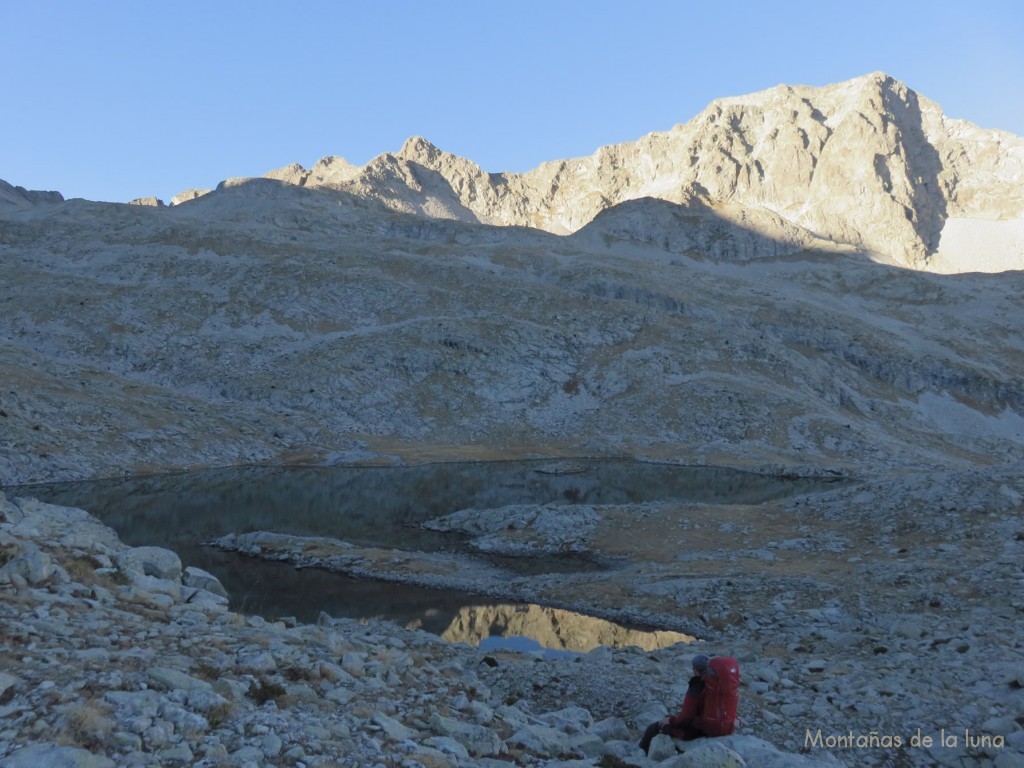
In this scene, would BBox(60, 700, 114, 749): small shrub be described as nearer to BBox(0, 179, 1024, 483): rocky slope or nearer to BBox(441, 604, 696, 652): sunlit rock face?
BBox(441, 604, 696, 652): sunlit rock face

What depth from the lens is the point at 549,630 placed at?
2544 cm

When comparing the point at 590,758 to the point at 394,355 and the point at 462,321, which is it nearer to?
the point at 394,355

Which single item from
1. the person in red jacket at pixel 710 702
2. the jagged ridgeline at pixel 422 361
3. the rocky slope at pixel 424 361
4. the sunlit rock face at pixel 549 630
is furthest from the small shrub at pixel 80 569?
the jagged ridgeline at pixel 422 361

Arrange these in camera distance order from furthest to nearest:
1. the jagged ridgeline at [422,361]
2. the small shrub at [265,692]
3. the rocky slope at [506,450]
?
the jagged ridgeline at [422,361]
the rocky slope at [506,450]
the small shrub at [265,692]

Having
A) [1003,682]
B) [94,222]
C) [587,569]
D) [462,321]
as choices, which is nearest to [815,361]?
[462,321]

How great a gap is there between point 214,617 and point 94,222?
167 meters

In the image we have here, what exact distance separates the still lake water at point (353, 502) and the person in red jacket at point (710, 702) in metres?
14.2

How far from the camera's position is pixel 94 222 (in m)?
153

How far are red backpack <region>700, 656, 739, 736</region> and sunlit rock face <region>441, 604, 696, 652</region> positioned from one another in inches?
434

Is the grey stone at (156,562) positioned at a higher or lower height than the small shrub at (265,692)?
lower

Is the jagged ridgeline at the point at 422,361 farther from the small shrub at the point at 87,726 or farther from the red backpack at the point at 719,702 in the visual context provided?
the red backpack at the point at 719,702

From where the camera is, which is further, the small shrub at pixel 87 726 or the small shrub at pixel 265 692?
the small shrub at pixel 265 692

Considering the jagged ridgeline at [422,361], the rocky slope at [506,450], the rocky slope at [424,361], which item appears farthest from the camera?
the jagged ridgeline at [422,361]

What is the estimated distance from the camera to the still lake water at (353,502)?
29.2 meters
